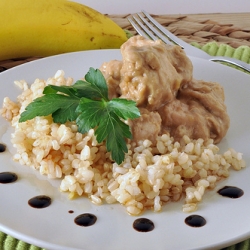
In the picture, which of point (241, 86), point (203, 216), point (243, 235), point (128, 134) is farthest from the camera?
point (241, 86)

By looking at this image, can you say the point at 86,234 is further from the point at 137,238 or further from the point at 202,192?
the point at 202,192

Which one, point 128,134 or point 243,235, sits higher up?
point 128,134

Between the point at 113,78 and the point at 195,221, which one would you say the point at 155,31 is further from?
the point at 195,221

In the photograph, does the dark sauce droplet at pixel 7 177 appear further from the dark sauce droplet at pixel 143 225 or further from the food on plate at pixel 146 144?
the dark sauce droplet at pixel 143 225

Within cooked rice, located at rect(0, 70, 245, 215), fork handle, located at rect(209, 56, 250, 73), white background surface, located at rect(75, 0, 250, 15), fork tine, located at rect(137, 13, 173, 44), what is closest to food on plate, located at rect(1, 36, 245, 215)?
cooked rice, located at rect(0, 70, 245, 215)

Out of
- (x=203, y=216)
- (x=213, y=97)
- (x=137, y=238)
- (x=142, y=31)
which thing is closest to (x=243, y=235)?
(x=203, y=216)

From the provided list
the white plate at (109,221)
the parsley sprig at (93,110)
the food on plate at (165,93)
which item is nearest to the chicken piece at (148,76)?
the food on plate at (165,93)

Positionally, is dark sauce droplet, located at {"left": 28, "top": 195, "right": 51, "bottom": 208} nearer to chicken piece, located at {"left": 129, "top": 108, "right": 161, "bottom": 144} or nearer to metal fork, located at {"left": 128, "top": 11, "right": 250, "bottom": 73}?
chicken piece, located at {"left": 129, "top": 108, "right": 161, "bottom": 144}

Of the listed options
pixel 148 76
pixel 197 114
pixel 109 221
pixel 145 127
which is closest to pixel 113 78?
pixel 148 76
